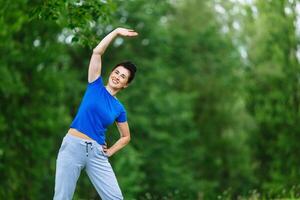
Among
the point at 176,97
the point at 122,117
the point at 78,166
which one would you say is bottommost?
the point at 176,97

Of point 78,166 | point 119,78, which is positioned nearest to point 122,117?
point 119,78

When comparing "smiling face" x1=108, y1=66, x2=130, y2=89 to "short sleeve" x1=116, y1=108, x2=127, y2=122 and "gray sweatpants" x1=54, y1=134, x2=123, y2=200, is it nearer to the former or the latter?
"short sleeve" x1=116, y1=108, x2=127, y2=122

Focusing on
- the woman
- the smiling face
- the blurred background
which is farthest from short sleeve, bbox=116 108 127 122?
the blurred background

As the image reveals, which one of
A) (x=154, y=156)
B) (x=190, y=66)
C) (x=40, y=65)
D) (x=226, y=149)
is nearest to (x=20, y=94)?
(x=40, y=65)

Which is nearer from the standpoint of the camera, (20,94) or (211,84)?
(20,94)

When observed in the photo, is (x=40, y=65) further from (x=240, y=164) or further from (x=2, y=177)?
(x=240, y=164)

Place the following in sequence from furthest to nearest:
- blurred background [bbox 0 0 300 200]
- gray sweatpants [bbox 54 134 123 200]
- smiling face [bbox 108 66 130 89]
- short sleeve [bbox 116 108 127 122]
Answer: blurred background [bbox 0 0 300 200], short sleeve [bbox 116 108 127 122], smiling face [bbox 108 66 130 89], gray sweatpants [bbox 54 134 123 200]

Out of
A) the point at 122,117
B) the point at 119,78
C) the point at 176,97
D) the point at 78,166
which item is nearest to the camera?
the point at 78,166

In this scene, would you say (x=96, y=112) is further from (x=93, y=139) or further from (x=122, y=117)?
(x=122, y=117)

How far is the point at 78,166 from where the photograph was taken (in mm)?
7105

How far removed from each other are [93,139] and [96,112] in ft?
0.88

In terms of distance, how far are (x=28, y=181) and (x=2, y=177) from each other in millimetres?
1315

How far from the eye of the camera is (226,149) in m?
40.7

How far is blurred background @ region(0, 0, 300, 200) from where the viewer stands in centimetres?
2755
